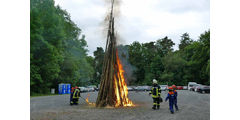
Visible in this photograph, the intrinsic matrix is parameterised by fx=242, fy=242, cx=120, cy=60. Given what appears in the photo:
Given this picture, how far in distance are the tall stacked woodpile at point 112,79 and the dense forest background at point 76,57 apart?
909mm

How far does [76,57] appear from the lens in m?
48.0

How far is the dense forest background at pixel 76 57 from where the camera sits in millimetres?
32000

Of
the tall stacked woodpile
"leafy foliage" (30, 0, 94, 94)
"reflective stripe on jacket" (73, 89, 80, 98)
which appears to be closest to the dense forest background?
"leafy foliage" (30, 0, 94, 94)

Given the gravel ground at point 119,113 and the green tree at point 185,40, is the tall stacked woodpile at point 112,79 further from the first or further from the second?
the green tree at point 185,40

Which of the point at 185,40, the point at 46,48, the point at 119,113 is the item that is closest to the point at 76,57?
the point at 46,48

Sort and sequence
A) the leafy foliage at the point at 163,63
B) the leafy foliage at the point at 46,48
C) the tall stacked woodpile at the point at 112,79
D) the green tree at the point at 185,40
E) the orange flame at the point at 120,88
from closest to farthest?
the tall stacked woodpile at the point at 112,79 < the orange flame at the point at 120,88 < the leafy foliage at the point at 46,48 < the leafy foliage at the point at 163,63 < the green tree at the point at 185,40

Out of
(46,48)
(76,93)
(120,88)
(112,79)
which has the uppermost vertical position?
(46,48)

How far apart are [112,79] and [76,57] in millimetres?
34067

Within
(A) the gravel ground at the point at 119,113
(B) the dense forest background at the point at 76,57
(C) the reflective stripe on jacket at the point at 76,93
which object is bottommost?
(A) the gravel ground at the point at 119,113

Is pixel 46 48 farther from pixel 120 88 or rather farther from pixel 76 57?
pixel 120 88

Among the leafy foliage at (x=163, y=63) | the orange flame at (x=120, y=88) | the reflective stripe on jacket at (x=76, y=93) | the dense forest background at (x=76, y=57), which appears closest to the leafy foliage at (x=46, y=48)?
the dense forest background at (x=76, y=57)

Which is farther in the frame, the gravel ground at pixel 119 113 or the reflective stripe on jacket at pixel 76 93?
the reflective stripe on jacket at pixel 76 93

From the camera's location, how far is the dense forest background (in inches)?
1260

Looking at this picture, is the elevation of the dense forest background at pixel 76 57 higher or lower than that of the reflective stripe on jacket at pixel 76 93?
higher
